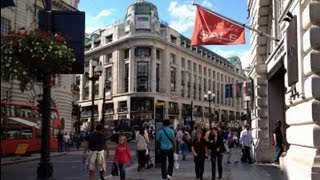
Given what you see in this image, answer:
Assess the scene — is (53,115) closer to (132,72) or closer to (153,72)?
(132,72)

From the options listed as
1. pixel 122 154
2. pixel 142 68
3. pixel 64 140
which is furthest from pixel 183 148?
pixel 142 68

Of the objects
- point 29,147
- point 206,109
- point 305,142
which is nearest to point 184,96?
point 206,109

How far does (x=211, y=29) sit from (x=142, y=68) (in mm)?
86669

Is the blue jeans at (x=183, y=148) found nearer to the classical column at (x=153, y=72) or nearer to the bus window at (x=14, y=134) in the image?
the bus window at (x=14, y=134)

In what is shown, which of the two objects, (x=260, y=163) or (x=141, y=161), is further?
(x=260, y=163)

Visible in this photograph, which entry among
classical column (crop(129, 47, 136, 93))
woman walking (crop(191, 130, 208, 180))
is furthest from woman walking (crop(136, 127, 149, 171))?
classical column (crop(129, 47, 136, 93))

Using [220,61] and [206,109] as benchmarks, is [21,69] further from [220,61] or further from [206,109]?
[220,61]

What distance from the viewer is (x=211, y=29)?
17812 millimetres

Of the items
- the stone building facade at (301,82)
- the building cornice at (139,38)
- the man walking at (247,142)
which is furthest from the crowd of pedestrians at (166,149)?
the building cornice at (139,38)

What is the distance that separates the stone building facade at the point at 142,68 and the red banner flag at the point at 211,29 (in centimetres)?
7932

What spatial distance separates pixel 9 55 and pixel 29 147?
99.1ft

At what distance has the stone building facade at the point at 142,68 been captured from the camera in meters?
103

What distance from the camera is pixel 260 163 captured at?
23.4 meters

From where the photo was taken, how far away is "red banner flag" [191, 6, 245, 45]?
17.7 metres
